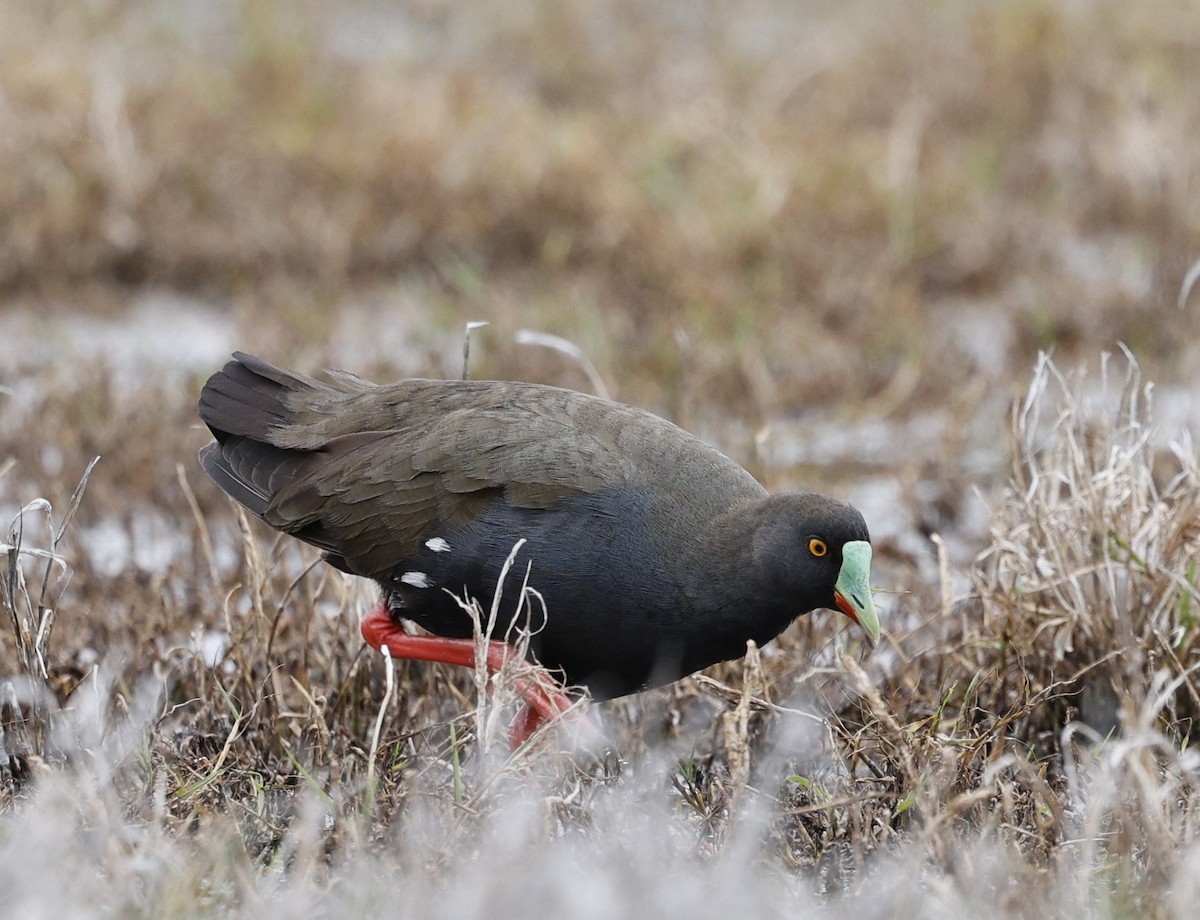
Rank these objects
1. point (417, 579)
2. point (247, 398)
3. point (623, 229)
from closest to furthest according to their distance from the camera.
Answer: point (417, 579) → point (247, 398) → point (623, 229)

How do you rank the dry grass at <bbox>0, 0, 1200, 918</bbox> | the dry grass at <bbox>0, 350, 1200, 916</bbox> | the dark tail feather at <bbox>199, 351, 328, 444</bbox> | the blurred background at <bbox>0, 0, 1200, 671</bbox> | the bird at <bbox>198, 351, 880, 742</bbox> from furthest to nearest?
the blurred background at <bbox>0, 0, 1200, 671</bbox>
the dark tail feather at <bbox>199, 351, 328, 444</bbox>
the bird at <bbox>198, 351, 880, 742</bbox>
the dry grass at <bbox>0, 0, 1200, 918</bbox>
the dry grass at <bbox>0, 350, 1200, 916</bbox>

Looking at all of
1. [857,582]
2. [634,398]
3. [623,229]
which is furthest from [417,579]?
[623,229]

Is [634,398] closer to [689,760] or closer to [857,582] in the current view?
[689,760]

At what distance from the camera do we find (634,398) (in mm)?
5152

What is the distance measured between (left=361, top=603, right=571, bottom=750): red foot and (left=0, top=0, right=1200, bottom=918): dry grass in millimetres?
118

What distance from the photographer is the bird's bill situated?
295 cm

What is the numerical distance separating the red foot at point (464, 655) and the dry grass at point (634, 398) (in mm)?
118

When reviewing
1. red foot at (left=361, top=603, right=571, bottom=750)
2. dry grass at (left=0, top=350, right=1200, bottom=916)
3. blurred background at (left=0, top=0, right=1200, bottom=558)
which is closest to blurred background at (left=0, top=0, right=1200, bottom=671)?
blurred background at (left=0, top=0, right=1200, bottom=558)

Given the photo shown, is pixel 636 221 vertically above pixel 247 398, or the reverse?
pixel 247 398

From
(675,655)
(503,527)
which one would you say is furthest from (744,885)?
(503,527)

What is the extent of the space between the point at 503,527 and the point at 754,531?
1.49 ft

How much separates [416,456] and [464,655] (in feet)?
1.27

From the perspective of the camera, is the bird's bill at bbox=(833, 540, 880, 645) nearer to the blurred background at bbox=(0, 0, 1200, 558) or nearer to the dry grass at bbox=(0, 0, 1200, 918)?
the dry grass at bbox=(0, 0, 1200, 918)

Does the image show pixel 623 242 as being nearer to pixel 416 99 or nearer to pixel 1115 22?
pixel 416 99
